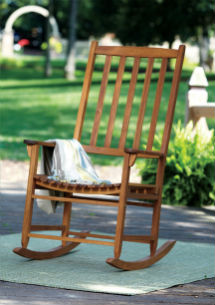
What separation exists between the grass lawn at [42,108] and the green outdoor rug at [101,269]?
4.44 meters

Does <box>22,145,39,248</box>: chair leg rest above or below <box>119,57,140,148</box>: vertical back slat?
below

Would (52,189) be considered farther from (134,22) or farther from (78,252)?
(134,22)

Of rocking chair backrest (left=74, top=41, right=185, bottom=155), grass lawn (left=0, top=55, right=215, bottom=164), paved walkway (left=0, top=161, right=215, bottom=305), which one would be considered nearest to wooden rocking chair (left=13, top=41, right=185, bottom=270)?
rocking chair backrest (left=74, top=41, right=185, bottom=155)

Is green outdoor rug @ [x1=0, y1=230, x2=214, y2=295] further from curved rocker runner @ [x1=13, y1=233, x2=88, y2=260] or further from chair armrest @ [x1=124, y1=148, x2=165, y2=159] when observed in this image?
chair armrest @ [x1=124, y1=148, x2=165, y2=159]

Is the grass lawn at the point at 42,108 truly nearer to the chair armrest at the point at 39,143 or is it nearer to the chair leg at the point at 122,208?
the chair armrest at the point at 39,143

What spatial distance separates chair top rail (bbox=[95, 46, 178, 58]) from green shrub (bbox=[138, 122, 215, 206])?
184 cm

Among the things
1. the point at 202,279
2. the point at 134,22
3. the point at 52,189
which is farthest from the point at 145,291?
the point at 134,22

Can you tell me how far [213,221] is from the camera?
15.6ft

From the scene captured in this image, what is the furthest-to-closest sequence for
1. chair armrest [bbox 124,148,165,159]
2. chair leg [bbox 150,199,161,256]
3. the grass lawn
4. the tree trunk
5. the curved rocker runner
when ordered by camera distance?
the tree trunk → the grass lawn → chair leg [bbox 150,199,161,256] → the curved rocker runner → chair armrest [bbox 124,148,165,159]

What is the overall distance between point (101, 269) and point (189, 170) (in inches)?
89.0

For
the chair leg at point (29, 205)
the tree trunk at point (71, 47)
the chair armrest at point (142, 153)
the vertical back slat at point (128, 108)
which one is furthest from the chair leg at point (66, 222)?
the tree trunk at point (71, 47)

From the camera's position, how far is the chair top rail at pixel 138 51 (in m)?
3.57

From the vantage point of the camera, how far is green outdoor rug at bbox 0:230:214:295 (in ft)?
9.50

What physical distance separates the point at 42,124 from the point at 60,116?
0.99m
